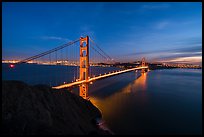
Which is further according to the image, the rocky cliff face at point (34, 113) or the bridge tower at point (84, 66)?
the bridge tower at point (84, 66)

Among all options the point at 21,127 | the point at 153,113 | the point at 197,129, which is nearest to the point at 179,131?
the point at 197,129

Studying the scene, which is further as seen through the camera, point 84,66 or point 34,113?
point 84,66

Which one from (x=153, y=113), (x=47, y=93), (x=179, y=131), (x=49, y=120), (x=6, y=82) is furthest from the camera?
(x=153, y=113)

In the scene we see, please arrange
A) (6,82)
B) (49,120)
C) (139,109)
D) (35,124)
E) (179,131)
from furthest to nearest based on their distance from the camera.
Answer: (139,109) < (179,131) < (6,82) < (49,120) < (35,124)

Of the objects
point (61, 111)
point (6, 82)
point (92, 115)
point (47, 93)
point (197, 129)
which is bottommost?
point (197, 129)

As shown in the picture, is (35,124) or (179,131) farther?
(179,131)

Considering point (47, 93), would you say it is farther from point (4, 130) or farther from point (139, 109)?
point (139, 109)

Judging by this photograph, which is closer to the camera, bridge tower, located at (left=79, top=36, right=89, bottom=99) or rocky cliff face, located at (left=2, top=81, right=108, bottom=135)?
rocky cliff face, located at (left=2, top=81, right=108, bottom=135)

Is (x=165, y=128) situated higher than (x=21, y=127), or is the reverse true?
(x=21, y=127)

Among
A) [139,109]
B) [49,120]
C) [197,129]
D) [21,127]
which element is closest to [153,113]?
[139,109]

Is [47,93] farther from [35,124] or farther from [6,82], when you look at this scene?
[35,124]
